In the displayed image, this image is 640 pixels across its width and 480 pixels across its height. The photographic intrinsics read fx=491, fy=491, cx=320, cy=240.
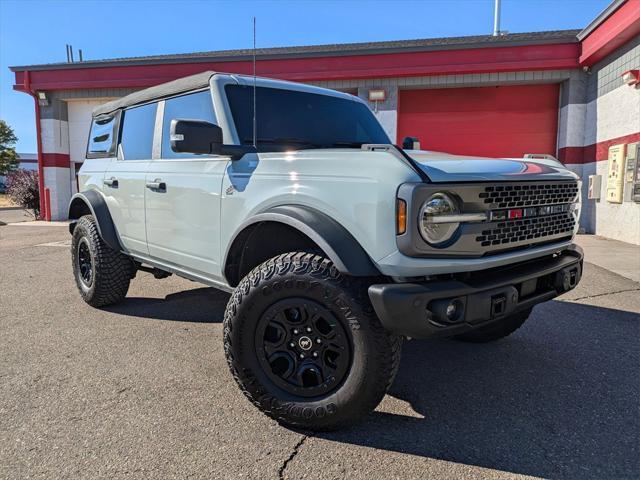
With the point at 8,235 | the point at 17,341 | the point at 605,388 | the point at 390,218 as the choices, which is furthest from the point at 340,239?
the point at 8,235

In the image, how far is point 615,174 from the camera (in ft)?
32.5

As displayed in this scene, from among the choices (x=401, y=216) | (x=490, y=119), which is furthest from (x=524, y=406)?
(x=490, y=119)

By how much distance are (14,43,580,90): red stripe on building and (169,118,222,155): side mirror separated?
9.85 m

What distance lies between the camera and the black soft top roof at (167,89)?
339cm

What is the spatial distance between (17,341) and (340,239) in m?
2.96

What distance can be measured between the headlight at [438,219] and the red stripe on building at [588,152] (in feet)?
31.0

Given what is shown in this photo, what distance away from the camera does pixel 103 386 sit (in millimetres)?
2971

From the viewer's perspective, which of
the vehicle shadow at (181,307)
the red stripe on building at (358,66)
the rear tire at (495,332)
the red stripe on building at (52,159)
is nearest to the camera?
the rear tire at (495,332)

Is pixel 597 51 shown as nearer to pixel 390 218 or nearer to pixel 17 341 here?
pixel 390 218

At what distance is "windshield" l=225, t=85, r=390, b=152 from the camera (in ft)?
10.6

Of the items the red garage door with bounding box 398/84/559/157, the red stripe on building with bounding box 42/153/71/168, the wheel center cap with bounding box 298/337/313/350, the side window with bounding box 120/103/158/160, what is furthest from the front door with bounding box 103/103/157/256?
the red stripe on building with bounding box 42/153/71/168

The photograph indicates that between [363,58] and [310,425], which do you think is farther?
[363,58]

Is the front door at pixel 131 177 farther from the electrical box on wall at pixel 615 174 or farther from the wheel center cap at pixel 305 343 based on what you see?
the electrical box on wall at pixel 615 174

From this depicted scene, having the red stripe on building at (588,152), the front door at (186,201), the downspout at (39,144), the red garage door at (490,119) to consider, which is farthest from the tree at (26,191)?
the red stripe on building at (588,152)
